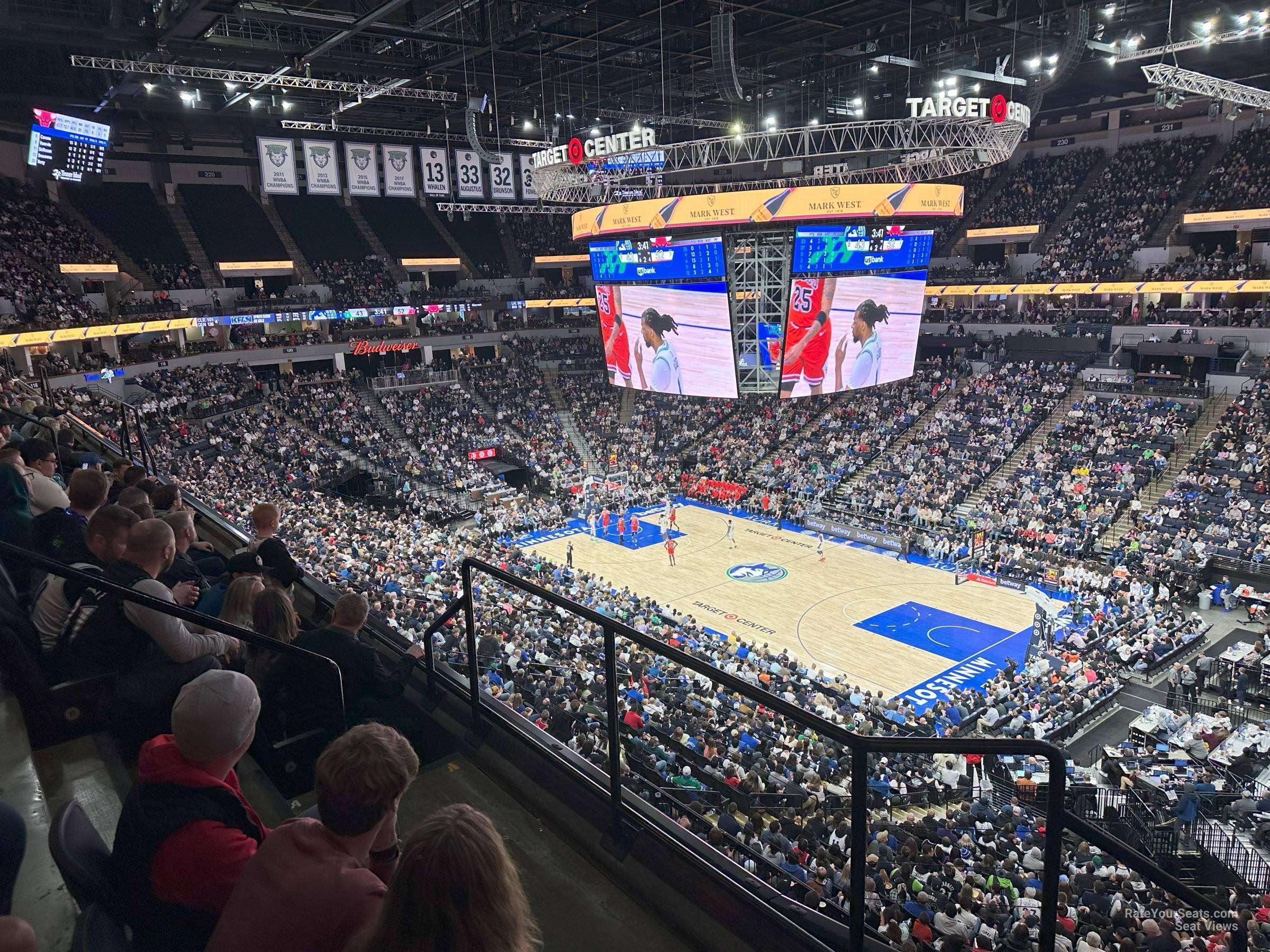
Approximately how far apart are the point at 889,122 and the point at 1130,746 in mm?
12810

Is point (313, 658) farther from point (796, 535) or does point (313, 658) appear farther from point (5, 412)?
point (796, 535)

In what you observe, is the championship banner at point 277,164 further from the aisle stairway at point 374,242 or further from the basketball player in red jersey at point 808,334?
the basketball player in red jersey at point 808,334

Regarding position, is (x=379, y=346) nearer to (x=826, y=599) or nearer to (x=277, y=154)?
(x=277, y=154)

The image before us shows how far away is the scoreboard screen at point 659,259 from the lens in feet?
74.9

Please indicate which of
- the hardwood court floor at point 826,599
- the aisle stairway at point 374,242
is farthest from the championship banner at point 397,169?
the hardwood court floor at point 826,599

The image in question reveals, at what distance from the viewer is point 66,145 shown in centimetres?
2692

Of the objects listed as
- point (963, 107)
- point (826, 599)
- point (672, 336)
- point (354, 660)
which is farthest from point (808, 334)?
point (354, 660)

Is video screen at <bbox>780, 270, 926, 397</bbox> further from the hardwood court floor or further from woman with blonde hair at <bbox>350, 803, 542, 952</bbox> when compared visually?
woman with blonde hair at <bbox>350, 803, 542, 952</bbox>

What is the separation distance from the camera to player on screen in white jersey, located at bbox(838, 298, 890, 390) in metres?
23.9

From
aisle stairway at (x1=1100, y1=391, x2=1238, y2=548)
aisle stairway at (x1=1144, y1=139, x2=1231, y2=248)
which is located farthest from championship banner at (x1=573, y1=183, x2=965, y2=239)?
aisle stairway at (x1=1144, y1=139, x2=1231, y2=248)

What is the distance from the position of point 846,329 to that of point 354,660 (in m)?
21.6

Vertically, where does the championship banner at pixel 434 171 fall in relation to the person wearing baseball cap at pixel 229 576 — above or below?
above

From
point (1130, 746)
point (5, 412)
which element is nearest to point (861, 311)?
point (1130, 746)

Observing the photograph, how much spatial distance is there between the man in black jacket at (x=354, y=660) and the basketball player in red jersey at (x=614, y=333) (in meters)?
22.4
